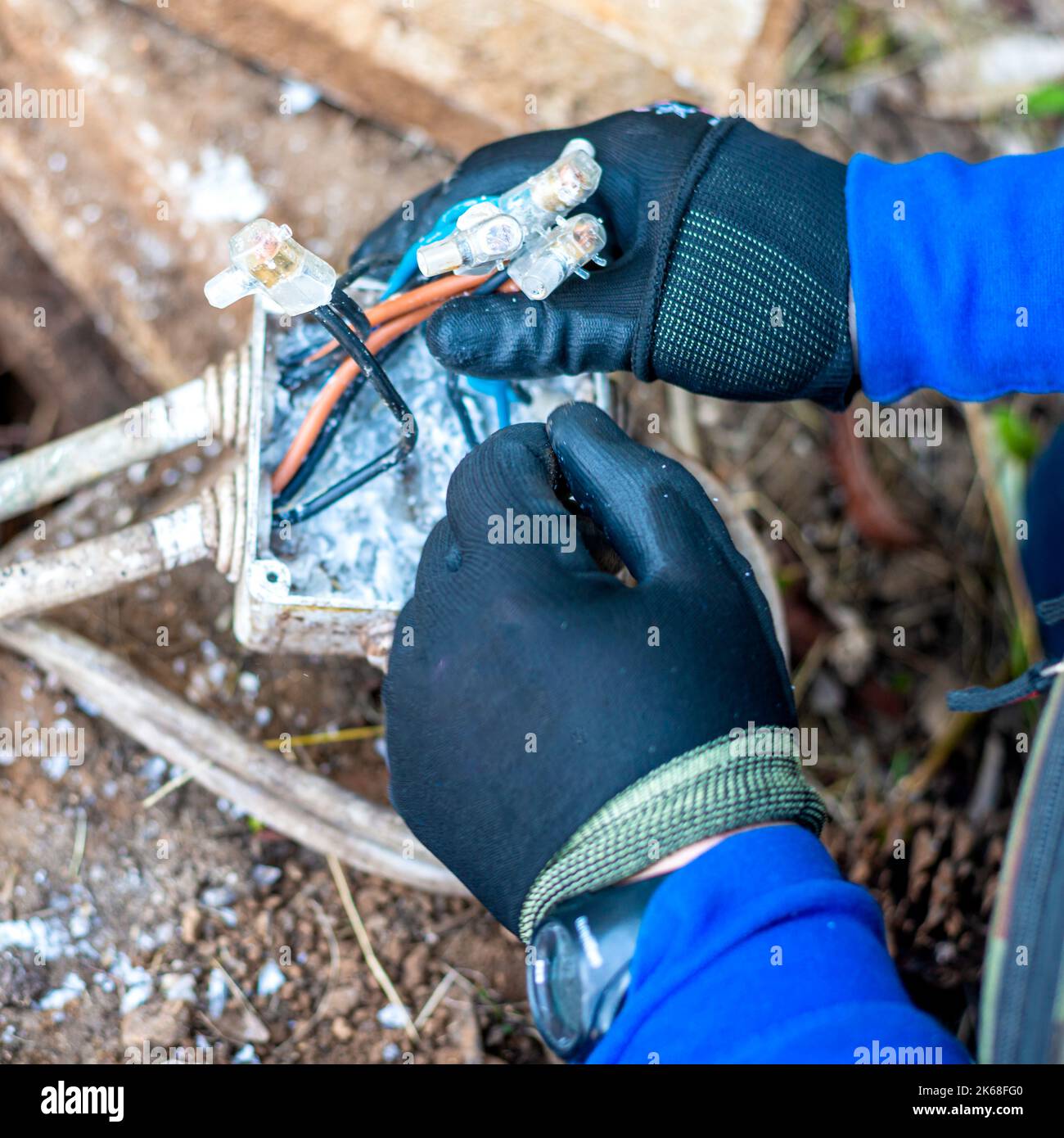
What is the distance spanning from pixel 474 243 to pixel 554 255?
0.32 ft

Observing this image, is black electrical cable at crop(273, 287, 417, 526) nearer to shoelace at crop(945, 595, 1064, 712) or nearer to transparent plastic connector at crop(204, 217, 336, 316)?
transparent plastic connector at crop(204, 217, 336, 316)

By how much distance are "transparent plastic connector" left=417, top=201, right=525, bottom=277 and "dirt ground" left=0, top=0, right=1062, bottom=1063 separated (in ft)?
2.70

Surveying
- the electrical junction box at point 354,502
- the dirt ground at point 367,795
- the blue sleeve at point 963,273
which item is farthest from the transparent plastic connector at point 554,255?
the dirt ground at point 367,795

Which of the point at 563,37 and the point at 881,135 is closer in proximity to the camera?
the point at 563,37

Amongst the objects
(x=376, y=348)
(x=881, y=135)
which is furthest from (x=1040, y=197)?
(x=881, y=135)

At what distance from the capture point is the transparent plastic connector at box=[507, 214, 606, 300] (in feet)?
3.72

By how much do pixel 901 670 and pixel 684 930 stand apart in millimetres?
1432

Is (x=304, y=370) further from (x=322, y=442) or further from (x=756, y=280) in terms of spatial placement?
(x=756, y=280)

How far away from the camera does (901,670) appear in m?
2.20

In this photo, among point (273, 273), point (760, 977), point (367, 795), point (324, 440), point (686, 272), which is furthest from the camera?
point (367, 795)

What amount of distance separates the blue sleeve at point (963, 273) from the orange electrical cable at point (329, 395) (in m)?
0.54

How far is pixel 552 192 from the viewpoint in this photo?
115 centimetres

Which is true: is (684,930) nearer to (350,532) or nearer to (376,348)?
(350,532)

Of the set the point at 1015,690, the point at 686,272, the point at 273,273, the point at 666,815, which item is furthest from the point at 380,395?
the point at 1015,690
